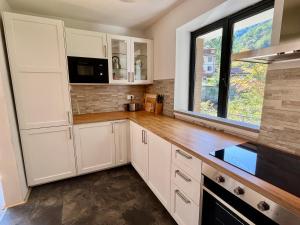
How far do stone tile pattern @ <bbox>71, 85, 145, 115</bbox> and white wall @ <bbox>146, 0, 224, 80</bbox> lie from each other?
22.7 inches

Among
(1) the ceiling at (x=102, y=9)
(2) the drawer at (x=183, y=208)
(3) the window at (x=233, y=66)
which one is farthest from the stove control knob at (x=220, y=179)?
(1) the ceiling at (x=102, y=9)

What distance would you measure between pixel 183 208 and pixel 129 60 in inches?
84.4

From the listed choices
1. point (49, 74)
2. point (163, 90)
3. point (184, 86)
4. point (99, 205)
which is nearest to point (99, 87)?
point (49, 74)

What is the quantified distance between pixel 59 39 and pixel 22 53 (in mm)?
412

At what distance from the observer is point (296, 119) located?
1110 millimetres

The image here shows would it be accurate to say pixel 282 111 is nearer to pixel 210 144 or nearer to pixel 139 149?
pixel 210 144

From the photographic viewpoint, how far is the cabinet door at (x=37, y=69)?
5.69 ft

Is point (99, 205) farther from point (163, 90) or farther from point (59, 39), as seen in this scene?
point (59, 39)

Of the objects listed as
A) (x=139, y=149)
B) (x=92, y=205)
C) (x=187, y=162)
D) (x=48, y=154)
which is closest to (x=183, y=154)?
(x=187, y=162)

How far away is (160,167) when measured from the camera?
169 cm

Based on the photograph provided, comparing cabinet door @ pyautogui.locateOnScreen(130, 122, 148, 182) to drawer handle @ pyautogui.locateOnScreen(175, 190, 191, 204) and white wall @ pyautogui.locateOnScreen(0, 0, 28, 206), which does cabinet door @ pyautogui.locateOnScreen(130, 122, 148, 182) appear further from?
white wall @ pyautogui.locateOnScreen(0, 0, 28, 206)

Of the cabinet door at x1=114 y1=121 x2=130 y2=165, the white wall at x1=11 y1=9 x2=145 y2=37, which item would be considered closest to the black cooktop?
the cabinet door at x1=114 y1=121 x2=130 y2=165

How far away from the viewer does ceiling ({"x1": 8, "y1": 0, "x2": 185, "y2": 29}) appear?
6.40 feet

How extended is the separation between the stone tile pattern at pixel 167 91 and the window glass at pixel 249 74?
2.70ft
